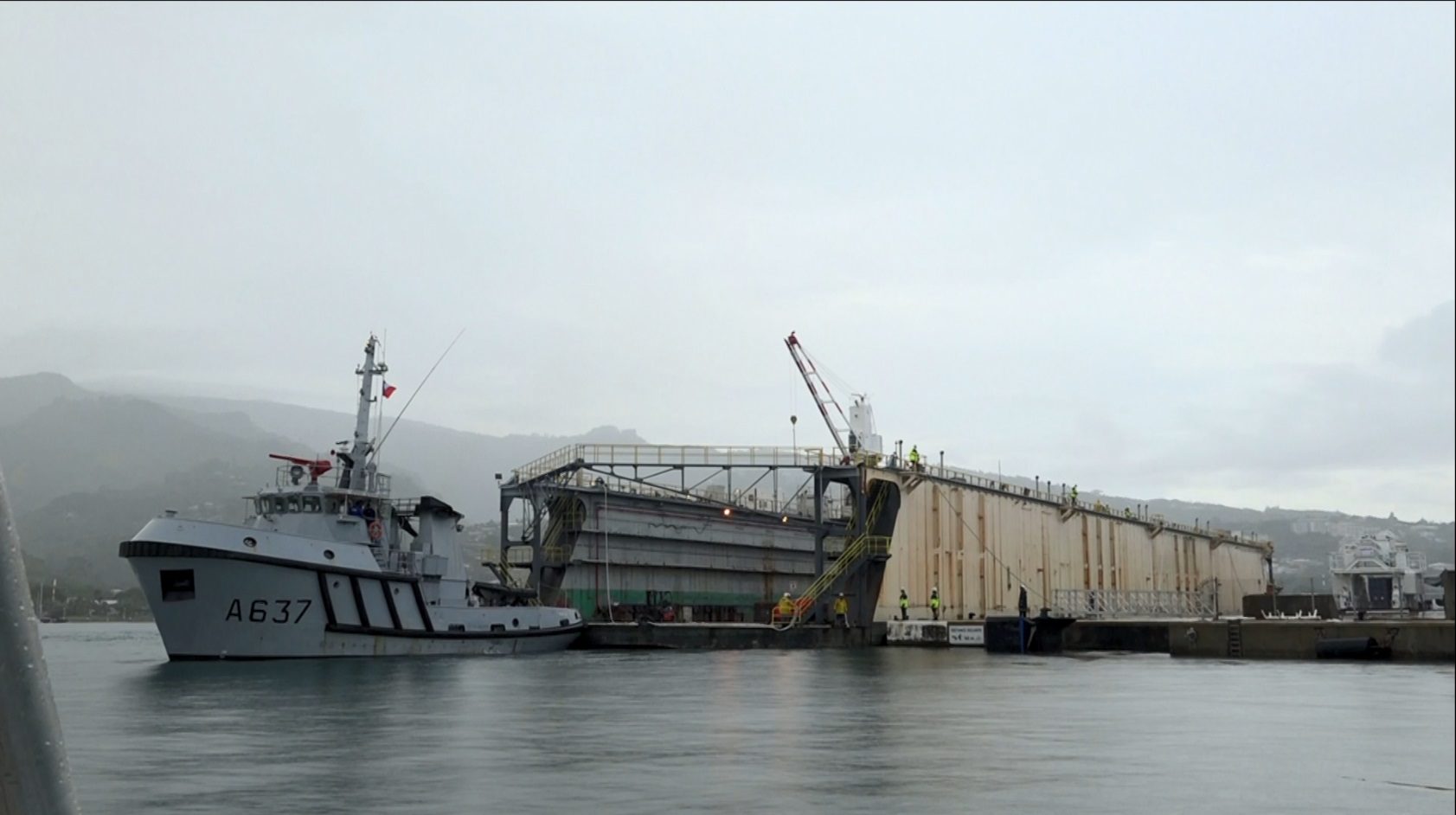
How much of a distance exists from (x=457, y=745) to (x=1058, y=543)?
55.1 meters

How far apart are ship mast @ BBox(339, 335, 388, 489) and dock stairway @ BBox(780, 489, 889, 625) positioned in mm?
18722

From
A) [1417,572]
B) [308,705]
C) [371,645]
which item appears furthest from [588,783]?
[1417,572]

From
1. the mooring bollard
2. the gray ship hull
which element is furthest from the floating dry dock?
the mooring bollard

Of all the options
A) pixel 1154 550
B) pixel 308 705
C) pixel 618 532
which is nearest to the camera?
pixel 308 705

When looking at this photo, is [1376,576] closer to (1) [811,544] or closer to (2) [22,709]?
(1) [811,544]

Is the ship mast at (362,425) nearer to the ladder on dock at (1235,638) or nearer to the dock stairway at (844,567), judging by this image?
the dock stairway at (844,567)

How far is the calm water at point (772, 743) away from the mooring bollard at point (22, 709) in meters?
8.43

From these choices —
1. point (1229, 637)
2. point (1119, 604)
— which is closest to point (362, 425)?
point (1229, 637)

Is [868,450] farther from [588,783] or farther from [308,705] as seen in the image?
[588,783]

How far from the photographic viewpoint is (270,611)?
127 ft

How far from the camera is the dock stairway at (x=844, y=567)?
52.6 m

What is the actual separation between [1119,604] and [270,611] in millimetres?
45942

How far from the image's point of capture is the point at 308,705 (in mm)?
23203

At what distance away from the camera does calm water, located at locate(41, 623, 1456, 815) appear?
11984mm
